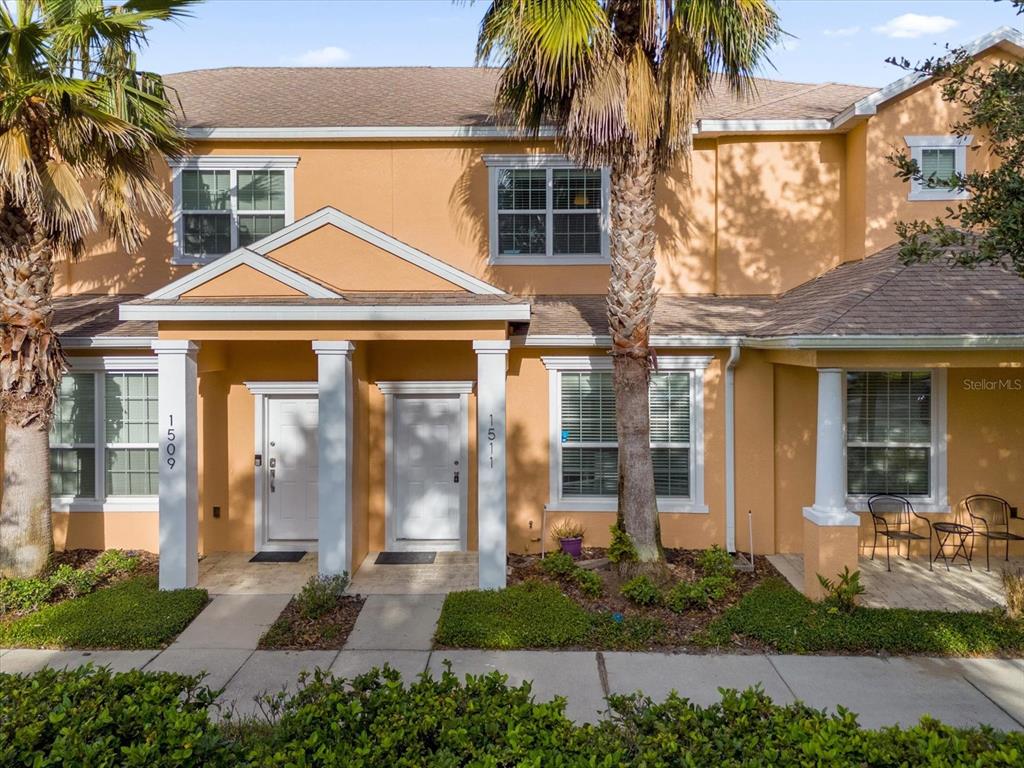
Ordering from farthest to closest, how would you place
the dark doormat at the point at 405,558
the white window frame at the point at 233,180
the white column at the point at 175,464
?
the white window frame at the point at 233,180
the dark doormat at the point at 405,558
the white column at the point at 175,464

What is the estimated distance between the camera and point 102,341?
9586mm

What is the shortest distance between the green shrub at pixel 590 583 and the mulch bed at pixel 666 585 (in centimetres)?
6

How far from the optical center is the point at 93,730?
13.1ft

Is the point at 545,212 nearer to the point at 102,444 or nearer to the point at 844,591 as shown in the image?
the point at 844,591

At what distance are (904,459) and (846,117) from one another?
5.26m

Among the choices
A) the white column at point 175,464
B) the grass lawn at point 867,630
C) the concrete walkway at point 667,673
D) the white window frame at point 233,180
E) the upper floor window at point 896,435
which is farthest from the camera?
the white window frame at point 233,180

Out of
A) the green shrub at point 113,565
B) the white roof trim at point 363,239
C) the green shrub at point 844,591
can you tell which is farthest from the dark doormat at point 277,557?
the green shrub at point 844,591

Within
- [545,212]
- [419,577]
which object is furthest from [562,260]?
[419,577]

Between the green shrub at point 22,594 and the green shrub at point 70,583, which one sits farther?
the green shrub at point 70,583

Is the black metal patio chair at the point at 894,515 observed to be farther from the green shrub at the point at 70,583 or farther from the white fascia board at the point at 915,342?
the green shrub at the point at 70,583

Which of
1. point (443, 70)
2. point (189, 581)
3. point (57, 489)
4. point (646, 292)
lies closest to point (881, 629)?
point (646, 292)

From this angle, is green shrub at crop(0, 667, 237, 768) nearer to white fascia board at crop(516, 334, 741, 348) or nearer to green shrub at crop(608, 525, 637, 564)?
green shrub at crop(608, 525, 637, 564)

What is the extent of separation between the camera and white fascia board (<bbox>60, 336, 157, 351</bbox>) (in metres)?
9.52

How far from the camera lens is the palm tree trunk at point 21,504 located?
8.55 metres
